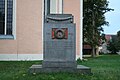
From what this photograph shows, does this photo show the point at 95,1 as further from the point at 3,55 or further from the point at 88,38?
the point at 3,55

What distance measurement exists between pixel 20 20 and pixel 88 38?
21485 mm

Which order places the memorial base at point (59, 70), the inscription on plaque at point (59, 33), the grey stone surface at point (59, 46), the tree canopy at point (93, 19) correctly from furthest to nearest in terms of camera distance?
the tree canopy at point (93, 19)
the inscription on plaque at point (59, 33)
the grey stone surface at point (59, 46)
the memorial base at point (59, 70)

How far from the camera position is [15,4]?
78.6 feet

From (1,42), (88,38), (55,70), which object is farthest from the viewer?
(88,38)

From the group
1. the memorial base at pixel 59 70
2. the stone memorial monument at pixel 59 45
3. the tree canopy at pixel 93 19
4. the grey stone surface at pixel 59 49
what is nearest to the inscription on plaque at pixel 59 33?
the stone memorial monument at pixel 59 45

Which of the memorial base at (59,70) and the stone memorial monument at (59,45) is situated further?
the stone memorial monument at (59,45)

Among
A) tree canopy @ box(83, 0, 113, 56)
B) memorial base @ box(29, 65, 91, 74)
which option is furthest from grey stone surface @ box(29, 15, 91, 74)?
tree canopy @ box(83, 0, 113, 56)

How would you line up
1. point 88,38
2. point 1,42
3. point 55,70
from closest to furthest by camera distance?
point 55,70
point 1,42
point 88,38

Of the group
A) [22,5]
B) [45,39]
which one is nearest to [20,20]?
[22,5]

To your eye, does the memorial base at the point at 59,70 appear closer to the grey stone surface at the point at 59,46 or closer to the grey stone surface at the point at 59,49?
the grey stone surface at the point at 59,46

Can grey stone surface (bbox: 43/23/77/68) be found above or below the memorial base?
above

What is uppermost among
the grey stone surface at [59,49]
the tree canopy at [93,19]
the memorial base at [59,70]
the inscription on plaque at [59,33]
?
the tree canopy at [93,19]

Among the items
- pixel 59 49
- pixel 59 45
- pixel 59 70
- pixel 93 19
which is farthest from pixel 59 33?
pixel 93 19

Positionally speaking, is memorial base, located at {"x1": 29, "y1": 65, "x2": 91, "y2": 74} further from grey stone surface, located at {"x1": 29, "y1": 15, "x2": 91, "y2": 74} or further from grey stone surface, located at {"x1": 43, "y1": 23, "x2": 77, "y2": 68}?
grey stone surface, located at {"x1": 43, "y1": 23, "x2": 77, "y2": 68}
